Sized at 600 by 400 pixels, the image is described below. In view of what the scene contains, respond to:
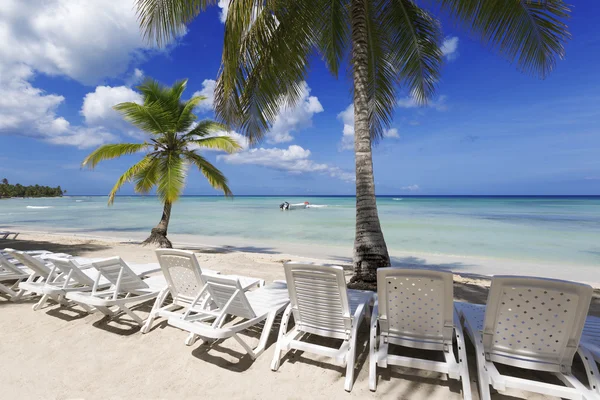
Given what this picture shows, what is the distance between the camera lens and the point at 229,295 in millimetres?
2936

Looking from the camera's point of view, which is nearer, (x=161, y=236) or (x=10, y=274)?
(x=10, y=274)

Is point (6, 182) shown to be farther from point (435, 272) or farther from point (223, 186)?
point (435, 272)

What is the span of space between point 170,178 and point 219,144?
88.0 inches

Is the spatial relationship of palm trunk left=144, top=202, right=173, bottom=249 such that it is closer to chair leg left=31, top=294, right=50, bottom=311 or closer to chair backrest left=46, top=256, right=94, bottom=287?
chair leg left=31, top=294, right=50, bottom=311

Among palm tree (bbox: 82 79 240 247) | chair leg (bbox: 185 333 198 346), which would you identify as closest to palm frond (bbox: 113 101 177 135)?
palm tree (bbox: 82 79 240 247)

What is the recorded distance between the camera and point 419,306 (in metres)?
2.42

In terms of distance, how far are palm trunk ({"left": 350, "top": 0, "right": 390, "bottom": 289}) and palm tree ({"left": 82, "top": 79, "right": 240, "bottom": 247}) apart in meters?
6.75

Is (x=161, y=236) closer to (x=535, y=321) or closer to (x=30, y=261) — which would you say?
(x=30, y=261)

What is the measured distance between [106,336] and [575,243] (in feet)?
55.6

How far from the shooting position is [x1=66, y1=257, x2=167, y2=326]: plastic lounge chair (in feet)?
10.9

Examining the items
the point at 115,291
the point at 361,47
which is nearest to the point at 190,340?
the point at 115,291

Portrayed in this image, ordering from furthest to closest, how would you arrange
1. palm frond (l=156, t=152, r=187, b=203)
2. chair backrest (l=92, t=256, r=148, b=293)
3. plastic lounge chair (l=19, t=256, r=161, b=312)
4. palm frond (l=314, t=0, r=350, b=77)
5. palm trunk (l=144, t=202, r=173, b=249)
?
palm trunk (l=144, t=202, r=173, b=249), palm frond (l=156, t=152, r=187, b=203), palm frond (l=314, t=0, r=350, b=77), plastic lounge chair (l=19, t=256, r=161, b=312), chair backrest (l=92, t=256, r=148, b=293)

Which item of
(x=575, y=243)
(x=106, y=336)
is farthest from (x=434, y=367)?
(x=575, y=243)

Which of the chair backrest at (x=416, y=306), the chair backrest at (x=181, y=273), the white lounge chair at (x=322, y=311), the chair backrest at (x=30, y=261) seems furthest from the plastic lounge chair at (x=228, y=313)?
the chair backrest at (x=30, y=261)
